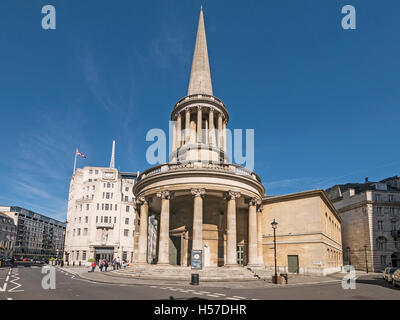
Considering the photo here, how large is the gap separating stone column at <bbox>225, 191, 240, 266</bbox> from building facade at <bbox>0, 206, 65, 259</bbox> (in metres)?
105

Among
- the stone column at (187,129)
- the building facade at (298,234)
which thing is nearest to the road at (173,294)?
the building facade at (298,234)

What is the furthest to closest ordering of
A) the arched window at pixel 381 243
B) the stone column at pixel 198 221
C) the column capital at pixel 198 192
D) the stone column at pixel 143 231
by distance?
the arched window at pixel 381 243
the stone column at pixel 143 231
the column capital at pixel 198 192
the stone column at pixel 198 221

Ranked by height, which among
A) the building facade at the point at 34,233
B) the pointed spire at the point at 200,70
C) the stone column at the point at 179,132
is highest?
the pointed spire at the point at 200,70

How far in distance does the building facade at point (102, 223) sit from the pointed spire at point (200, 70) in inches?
1739

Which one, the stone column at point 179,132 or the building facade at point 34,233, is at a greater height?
the stone column at point 179,132

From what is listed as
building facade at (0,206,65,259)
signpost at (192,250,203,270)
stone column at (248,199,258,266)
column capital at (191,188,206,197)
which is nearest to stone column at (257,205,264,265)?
stone column at (248,199,258,266)

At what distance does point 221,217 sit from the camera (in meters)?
33.8

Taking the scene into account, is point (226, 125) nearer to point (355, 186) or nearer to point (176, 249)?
point (176, 249)

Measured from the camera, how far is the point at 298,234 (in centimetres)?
3484

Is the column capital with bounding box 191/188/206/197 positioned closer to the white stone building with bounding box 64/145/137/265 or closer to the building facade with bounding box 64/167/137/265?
the white stone building with bounding box 64/145/137/265

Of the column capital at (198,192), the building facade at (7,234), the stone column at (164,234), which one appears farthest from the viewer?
the building facade at (7,234)

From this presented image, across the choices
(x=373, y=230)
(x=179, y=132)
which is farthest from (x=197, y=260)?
(x=373, y=230)

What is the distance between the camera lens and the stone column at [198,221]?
2680 cm

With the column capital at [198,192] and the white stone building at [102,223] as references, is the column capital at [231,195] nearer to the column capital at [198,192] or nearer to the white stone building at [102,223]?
the column capital at [198,192]
